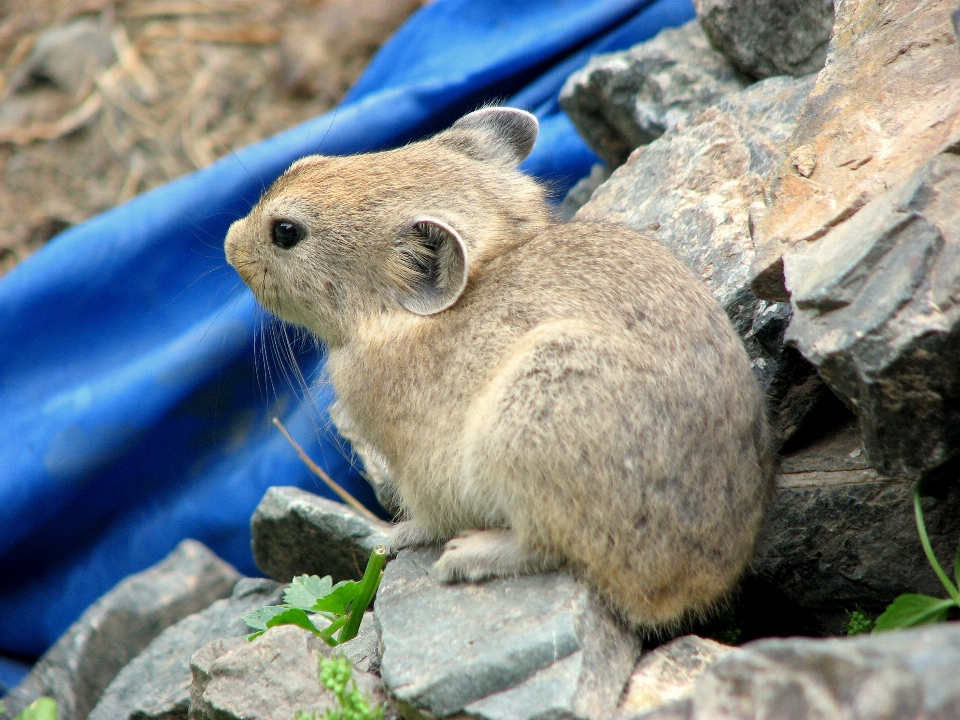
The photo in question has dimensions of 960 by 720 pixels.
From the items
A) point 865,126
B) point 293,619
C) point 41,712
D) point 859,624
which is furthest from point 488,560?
point 865,126

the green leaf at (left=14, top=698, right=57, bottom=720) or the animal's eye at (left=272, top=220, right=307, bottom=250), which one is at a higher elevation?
the animal's eye at (left=272, top=220, right=307, bottom=250)

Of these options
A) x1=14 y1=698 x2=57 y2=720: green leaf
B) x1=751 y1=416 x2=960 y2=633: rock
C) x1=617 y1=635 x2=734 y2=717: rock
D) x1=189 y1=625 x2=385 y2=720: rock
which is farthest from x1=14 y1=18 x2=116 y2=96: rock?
x1=617 y1=635 x2=734 y2=717: rock

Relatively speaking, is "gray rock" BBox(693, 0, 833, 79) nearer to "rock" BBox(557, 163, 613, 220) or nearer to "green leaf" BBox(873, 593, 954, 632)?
"rock" BBox(557, 163, 613, 220)

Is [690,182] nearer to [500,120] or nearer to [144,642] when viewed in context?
[500,120]

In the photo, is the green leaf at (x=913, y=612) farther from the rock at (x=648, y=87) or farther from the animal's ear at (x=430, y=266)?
the rock at (x=648, y=87)

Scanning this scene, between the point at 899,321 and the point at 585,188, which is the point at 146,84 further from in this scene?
the point at 899,321

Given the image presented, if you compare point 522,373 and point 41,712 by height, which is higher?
point 522,373

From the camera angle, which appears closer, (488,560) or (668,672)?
(668,672)

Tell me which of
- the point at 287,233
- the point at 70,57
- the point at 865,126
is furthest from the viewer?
the point at 70,57

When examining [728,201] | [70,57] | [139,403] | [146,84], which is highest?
[70,57]
